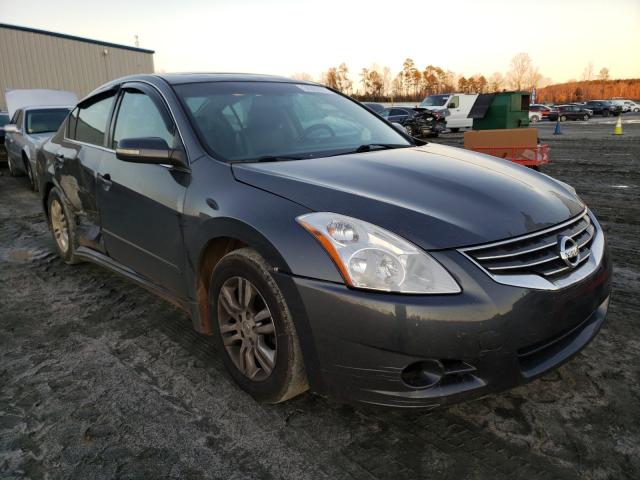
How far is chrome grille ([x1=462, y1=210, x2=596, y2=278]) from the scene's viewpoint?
187cm

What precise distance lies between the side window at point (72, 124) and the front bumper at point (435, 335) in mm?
3130

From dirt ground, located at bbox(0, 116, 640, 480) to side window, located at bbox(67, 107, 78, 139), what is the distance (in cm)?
170

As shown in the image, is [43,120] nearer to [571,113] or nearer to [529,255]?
[529,255]

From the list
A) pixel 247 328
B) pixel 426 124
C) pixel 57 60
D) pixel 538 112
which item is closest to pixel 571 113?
pixel 538 112

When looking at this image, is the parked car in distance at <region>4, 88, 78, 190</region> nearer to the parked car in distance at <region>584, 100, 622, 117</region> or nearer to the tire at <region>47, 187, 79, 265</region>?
the tire at <region>47, 187, 79, 265</region>

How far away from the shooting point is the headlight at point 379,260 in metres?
1.81

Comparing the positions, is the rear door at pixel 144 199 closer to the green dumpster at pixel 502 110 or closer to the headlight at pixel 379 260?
the headlight at pixel 379 260

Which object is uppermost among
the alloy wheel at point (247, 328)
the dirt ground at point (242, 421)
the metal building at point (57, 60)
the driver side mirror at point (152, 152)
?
the metal building at point (57, 60)

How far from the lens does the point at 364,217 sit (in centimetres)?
196

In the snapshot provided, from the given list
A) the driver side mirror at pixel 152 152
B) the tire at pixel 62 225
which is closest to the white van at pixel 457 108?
the tire at pixel 62 225

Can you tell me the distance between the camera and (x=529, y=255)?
1968mm

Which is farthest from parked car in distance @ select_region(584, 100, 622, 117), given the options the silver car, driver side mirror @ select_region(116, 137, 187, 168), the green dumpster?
driver side mirror @ select_region(116, 137, 187, 168)

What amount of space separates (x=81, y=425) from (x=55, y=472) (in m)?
0.30

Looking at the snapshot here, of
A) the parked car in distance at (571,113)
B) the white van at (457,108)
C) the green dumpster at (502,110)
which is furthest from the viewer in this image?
the parked car in distance at (571,113)
